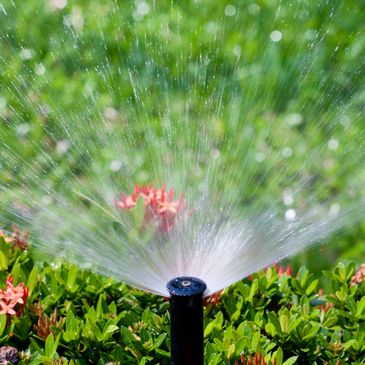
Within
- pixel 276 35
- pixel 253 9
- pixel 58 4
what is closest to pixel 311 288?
pixel 276 35

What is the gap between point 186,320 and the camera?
1.77 metres

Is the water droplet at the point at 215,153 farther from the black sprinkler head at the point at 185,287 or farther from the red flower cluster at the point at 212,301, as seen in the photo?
the black sprinkler head at the point at 185,287

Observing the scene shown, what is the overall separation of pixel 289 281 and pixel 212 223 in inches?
14.3

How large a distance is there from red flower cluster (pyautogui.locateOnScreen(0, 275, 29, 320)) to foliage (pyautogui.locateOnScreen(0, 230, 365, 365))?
1.2 inches

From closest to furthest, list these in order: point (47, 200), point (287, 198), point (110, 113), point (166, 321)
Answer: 1. point (166, 321)
2. point (47, 200)
3. point (287, 198)
4. point (110, 113)

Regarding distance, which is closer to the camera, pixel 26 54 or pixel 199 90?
pixel 199 90

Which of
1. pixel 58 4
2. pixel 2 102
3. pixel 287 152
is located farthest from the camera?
pixel 58 4

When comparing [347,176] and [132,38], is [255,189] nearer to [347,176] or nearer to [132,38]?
[347,176]

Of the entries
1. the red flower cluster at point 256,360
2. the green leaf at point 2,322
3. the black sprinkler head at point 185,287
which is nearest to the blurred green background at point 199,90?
the green leaf at point 2,322

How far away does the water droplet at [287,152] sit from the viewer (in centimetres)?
430

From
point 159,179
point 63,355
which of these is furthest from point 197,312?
point 159,179

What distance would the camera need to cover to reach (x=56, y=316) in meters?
2.31

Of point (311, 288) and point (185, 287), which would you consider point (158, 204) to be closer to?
point (311, 288)

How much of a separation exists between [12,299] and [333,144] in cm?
260
